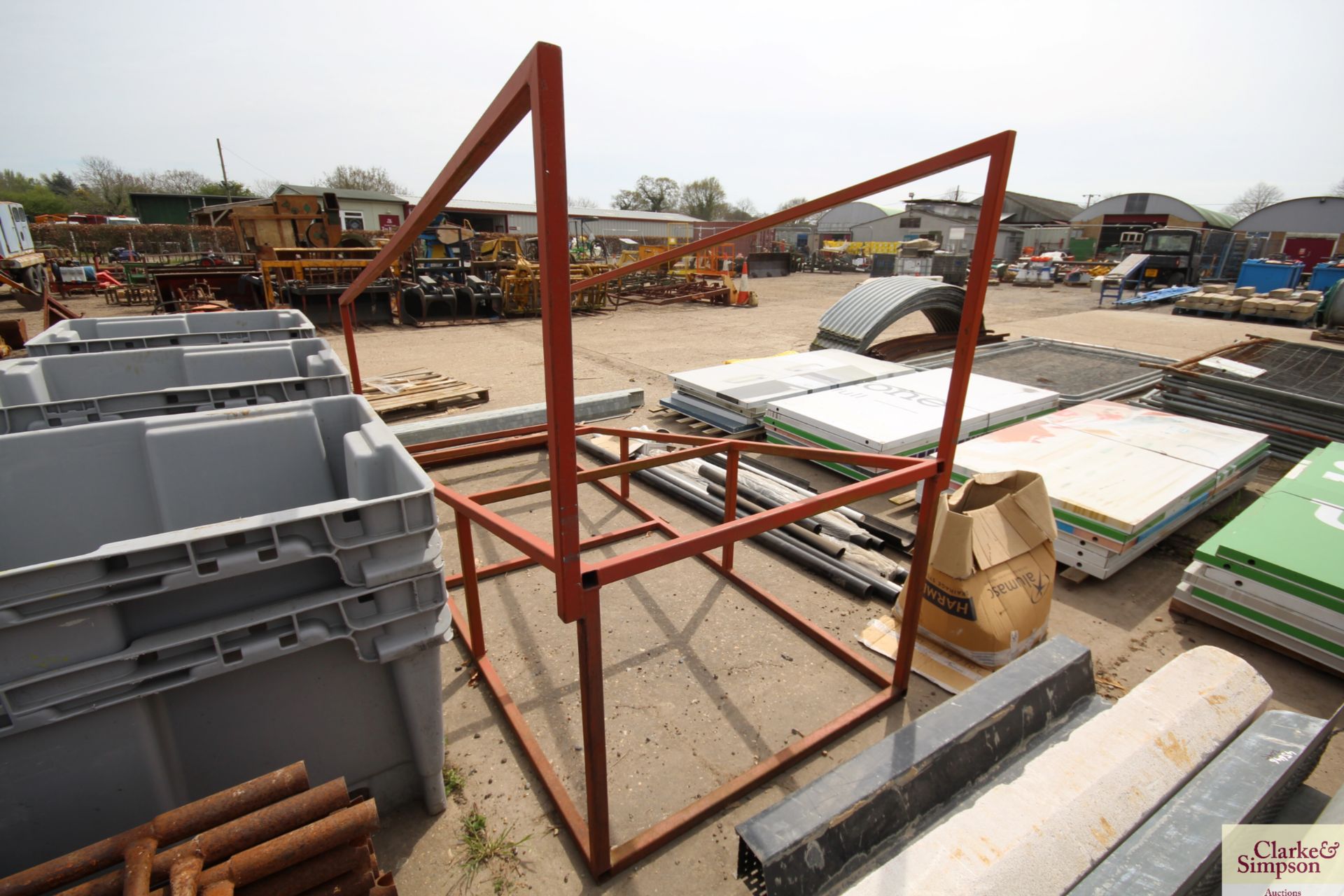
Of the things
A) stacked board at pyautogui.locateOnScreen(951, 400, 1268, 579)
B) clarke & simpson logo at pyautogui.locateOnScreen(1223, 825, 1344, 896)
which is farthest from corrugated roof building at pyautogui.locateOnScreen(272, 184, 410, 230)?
clarke & simpson logo at pyautogui.locateOnScreen(1223, 825, 1344, 896)

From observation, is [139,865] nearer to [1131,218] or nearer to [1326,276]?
[1326,276]

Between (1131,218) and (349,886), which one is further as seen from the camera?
(1131,218)

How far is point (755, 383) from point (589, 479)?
3.38 meters

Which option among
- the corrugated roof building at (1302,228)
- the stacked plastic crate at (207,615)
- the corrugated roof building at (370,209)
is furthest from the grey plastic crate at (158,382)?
the corrugated roof building at (1302,228)

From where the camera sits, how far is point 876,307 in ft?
24.0

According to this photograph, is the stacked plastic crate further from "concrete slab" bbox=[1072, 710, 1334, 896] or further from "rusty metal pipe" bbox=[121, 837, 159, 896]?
"concrete slab" bbox=[1072, 710, 1334, 896]

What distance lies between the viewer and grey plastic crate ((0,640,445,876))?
4.06 ft

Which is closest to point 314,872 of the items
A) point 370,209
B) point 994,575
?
point 994,575

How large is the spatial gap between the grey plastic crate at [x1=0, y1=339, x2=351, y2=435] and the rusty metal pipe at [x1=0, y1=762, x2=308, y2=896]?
1.80 meters

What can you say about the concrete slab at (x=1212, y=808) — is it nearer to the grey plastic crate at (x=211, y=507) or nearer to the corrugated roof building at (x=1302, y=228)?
the grey plastic crate at (x=211, y=507)

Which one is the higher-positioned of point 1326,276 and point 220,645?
point 1326,276

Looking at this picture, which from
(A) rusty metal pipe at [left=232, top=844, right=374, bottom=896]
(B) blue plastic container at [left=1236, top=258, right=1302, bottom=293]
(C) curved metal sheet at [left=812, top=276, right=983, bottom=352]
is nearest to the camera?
(A) rusty metal pipe at [left=232, top=844, right=374, bottom=896]

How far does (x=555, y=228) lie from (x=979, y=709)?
1.92 metres

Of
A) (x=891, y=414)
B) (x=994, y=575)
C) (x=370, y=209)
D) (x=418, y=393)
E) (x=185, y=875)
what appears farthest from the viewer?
(x=370, y=209)
